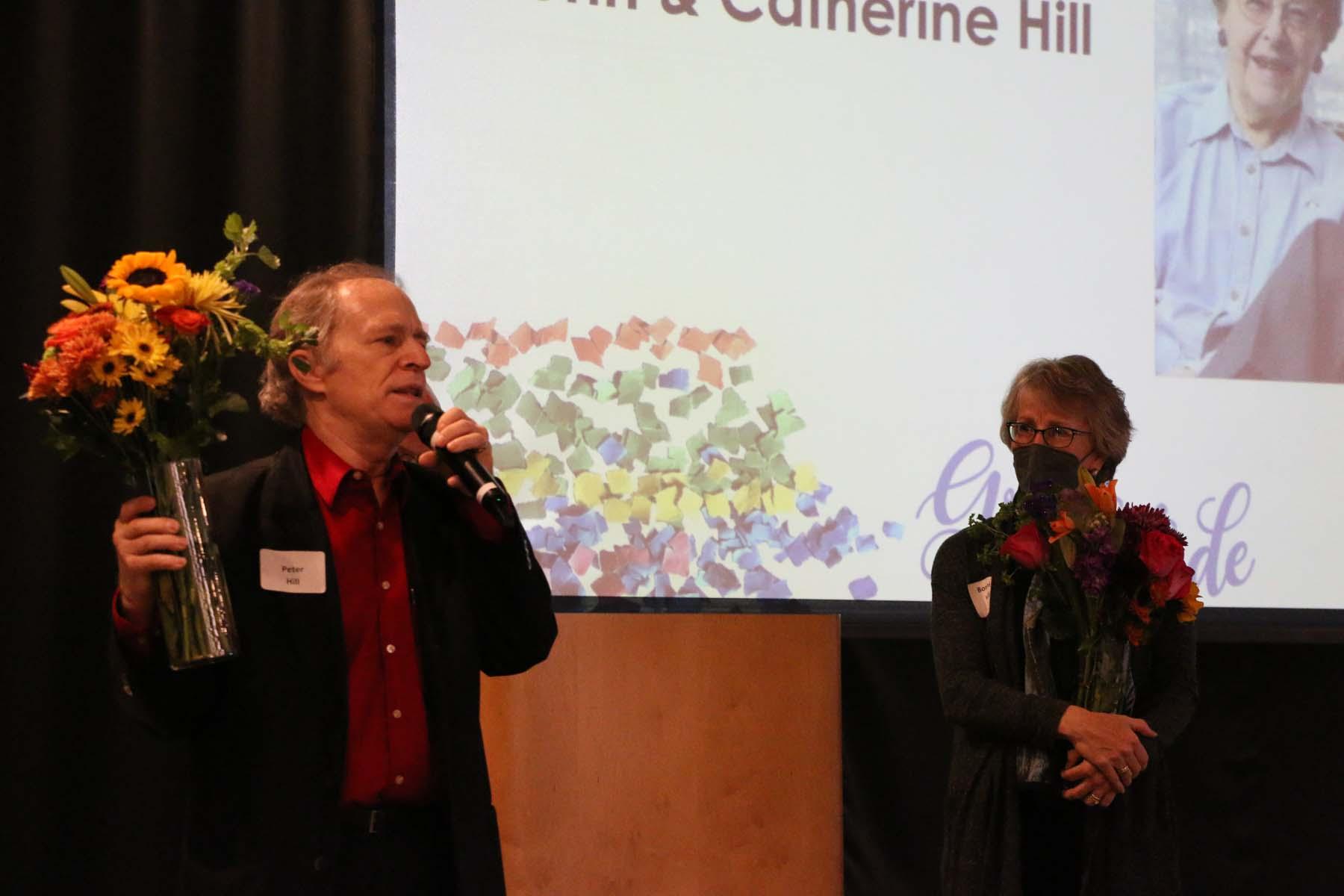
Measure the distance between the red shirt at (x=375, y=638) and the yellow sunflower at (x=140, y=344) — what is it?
0.37m

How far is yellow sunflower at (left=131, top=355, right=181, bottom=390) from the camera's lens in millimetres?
1803

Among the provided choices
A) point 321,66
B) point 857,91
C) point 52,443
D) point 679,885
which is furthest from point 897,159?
point 52,443

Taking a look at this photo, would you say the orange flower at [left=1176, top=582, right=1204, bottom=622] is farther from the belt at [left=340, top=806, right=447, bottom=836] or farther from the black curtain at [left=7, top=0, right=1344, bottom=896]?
the black curtain at [left=7, top=0, right=1344, bottom=896]

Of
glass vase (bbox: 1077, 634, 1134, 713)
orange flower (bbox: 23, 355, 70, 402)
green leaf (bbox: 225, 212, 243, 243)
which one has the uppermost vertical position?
green leaf (bbox: 225, 212, 243, 243)

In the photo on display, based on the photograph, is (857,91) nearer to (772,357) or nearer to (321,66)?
(772,357)

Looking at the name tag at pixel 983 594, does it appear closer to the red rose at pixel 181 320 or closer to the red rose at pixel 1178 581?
the red rose at pixel 1178 581

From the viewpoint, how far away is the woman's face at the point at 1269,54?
12.8 ft

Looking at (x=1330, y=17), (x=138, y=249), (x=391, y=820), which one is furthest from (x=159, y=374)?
(x=1330, y=17)

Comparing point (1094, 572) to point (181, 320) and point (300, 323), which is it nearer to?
point (300, 323)

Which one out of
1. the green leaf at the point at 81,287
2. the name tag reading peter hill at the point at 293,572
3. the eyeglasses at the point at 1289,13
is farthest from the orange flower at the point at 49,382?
the eyeglasses at the point at 1289,13

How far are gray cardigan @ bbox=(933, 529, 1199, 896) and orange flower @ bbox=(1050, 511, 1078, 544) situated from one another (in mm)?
173

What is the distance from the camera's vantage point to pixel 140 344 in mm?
1813

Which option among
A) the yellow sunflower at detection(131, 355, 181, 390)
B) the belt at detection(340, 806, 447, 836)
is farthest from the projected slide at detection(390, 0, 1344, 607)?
the yellow sunflower at detection(131, 355, 181, 390)

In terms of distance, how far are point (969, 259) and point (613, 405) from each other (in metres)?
1.06
